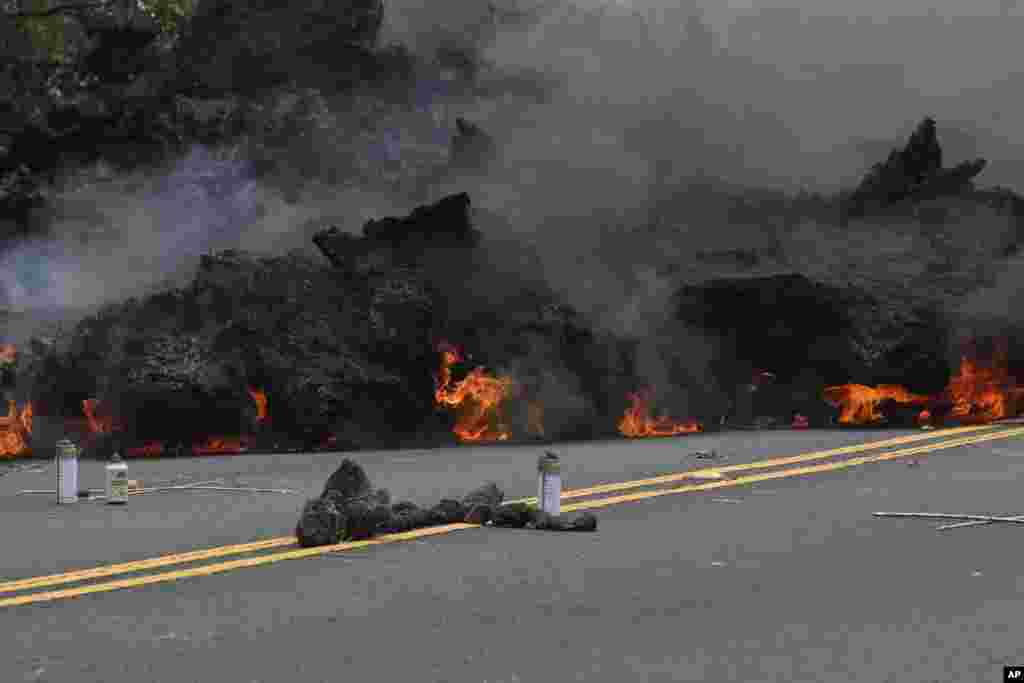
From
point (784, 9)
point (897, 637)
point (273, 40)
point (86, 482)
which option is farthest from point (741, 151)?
point (897, 637)

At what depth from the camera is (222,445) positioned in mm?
21703

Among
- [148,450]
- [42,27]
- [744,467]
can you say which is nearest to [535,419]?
[148,450]

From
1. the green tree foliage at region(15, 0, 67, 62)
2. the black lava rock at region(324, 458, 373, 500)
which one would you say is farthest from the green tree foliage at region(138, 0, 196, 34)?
the black lava rock at region(324, 458, 373, 500)

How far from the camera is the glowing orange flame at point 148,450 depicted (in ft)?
70.0

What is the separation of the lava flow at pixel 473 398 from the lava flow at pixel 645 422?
2.55 meters

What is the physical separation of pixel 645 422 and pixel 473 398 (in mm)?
3521

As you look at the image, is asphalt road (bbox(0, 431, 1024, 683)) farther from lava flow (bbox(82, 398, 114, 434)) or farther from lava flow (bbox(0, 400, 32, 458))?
lava flow (bbox(0, 400, 32, 458))

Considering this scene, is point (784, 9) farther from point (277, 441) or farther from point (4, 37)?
point (4, 37)

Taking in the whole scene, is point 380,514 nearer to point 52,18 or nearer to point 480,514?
point 480,514

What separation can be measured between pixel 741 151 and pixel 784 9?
17.5 ft

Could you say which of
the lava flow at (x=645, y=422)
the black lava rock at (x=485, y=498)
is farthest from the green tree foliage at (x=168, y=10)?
the lava flow at (x=645, y=422)

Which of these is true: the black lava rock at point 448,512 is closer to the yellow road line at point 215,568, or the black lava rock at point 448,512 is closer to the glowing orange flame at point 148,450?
the yellow road line at point 215,568

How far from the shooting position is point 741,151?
30.4 meters

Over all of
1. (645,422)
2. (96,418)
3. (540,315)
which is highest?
(540,315)
